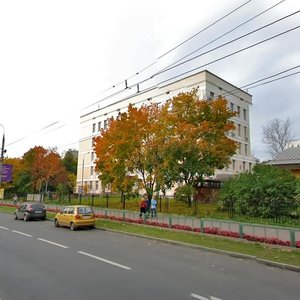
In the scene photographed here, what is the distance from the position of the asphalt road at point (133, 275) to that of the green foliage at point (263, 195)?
8572 mm

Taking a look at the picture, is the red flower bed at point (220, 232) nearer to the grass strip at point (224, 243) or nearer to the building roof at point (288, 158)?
the grass strip at point (224, 243)

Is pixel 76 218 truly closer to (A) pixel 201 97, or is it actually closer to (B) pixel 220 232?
(B) pixel 220 232

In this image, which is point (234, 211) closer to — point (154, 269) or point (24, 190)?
point (154, 269)

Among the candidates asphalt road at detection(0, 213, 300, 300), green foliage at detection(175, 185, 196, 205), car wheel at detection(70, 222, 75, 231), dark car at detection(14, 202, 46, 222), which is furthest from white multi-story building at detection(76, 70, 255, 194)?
asphalt road at detection(0, 213, 300, 300)

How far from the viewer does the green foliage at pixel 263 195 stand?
19922mm

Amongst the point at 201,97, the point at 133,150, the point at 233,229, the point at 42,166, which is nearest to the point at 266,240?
the point at 233,229

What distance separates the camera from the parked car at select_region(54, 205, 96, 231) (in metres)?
20.8

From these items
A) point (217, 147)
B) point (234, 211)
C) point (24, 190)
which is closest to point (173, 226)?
point (234, 211)

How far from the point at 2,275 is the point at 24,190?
5544 cm

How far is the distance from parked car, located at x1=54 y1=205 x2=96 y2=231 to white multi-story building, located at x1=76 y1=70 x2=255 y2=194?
22497 millimetres

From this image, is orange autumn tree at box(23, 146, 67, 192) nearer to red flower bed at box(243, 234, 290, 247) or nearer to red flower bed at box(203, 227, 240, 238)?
red flower bed at box(203, 227, 240, 238)

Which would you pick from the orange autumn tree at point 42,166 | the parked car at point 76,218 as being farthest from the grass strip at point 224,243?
the orange autumn tree at point 42,166

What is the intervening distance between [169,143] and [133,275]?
1783 centimetres

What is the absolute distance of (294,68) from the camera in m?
12.8
